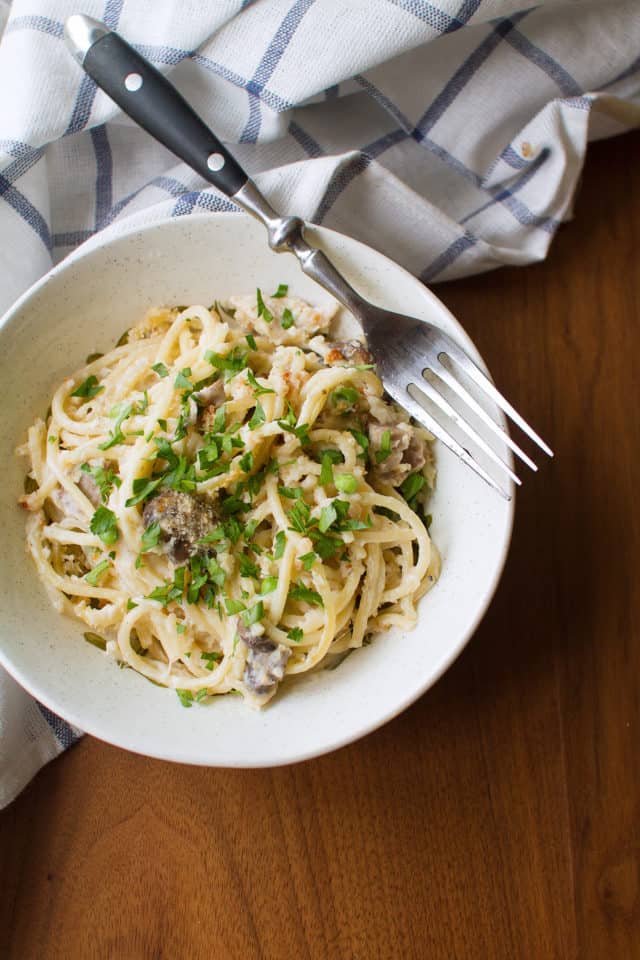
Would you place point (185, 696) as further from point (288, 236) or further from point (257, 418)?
point (288, 236)

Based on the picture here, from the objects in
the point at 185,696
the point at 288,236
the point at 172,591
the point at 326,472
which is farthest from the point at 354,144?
the point at 185,696

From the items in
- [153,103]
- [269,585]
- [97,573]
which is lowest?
[269,585]

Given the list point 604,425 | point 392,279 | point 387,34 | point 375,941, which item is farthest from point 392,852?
point 387,34

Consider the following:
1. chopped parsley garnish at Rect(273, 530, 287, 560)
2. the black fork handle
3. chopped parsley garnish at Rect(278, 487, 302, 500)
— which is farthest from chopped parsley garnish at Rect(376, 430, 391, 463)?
the black fork handle

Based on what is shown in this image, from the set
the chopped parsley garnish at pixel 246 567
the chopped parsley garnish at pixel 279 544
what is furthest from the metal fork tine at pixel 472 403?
the chopped parsley garnish at pixel 246 567

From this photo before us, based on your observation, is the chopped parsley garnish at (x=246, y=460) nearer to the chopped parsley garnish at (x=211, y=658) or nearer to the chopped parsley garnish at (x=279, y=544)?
the chopped parsley garnish at (x=279, y=544)

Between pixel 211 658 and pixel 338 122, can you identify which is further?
pixel 338 122
